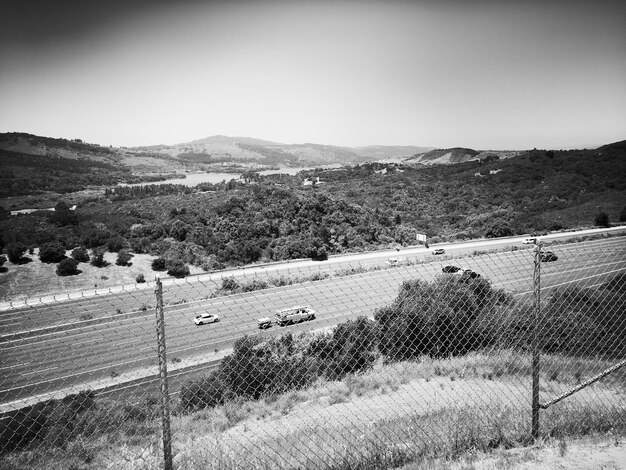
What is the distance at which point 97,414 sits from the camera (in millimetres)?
7473

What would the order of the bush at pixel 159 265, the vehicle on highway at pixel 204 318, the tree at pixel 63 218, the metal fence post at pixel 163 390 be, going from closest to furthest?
the metal fence post at pixel 163 390
the vehicle on highway at pixel 204 318
the bush at pixel 159 265
the tree at pixel 63 218

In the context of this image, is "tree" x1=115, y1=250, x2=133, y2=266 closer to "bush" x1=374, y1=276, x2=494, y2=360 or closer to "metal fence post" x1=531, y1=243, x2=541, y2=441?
"bush" x1=374, y1=276, x2=494, y2=360

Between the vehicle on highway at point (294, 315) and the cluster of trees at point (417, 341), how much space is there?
163 inches

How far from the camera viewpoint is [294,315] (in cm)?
1831

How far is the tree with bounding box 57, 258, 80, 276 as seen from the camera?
1050 inches

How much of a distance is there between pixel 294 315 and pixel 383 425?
45.0 feet

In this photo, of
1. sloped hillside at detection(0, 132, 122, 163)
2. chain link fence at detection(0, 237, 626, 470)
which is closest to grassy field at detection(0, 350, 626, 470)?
chain link fence at detection(0, 237, 626, 470)

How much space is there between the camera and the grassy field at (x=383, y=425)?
393 cm

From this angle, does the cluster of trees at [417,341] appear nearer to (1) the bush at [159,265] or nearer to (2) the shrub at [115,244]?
(1) the bush at [159,265]

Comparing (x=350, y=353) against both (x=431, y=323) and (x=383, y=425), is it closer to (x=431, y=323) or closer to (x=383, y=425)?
(x=431, y=323)

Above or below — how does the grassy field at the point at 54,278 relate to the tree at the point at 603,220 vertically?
below

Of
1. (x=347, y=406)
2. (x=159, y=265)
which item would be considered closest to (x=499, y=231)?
(x=159, y=265)

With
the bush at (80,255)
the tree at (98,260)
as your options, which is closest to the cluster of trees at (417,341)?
the tree at (98,260)

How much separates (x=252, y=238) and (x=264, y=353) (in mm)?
25962
